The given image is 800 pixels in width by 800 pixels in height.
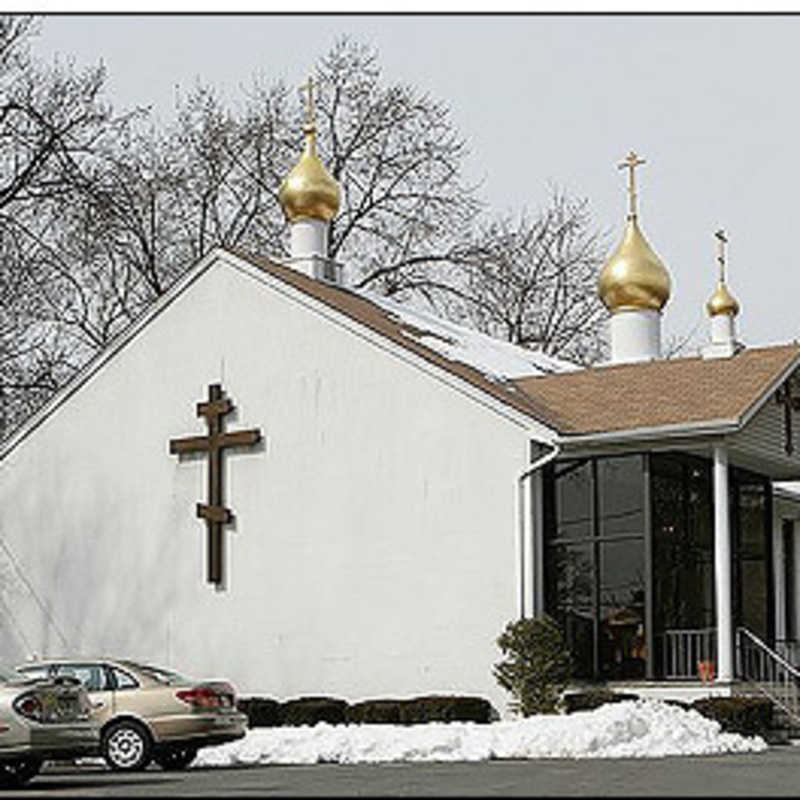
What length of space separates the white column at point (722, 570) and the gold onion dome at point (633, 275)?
8.85 metres

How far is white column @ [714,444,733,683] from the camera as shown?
26188 mm

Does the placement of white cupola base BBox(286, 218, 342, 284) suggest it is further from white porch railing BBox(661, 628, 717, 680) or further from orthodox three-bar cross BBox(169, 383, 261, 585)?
white porch railing BBox(661, 628, 717, 680)

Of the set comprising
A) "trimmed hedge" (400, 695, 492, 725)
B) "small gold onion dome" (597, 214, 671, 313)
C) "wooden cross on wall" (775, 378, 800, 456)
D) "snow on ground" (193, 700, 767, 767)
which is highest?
"small gold onion dome" (597, 214, 671, 313)

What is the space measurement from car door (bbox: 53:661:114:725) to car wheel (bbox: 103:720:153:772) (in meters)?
0.20

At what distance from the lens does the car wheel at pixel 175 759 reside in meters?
22.6

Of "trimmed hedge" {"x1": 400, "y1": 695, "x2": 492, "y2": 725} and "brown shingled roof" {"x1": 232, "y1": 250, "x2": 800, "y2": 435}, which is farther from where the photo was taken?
"brown shingled roof" {"x1": 232, "y1": 250, "x2": 800, "y2": 435}

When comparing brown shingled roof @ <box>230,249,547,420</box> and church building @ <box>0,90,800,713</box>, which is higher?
brown shingled roof @ <box>230,249,547,420</box>

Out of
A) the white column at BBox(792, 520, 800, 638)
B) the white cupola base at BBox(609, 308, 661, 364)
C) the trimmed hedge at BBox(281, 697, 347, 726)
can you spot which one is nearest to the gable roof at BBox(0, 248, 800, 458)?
the white cupola base at BBox(609, 308, 661, 364)

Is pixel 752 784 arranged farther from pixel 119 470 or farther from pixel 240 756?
pixel 119 470

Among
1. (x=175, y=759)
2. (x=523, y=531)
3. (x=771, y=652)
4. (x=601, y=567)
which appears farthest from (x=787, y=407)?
(x=175, y=759)

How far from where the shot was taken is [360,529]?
2853cm

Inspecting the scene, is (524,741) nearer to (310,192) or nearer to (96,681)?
(96,681)

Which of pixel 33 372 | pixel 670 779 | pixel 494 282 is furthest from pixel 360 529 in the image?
pixel 494 282

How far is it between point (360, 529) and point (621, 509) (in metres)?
3.88
